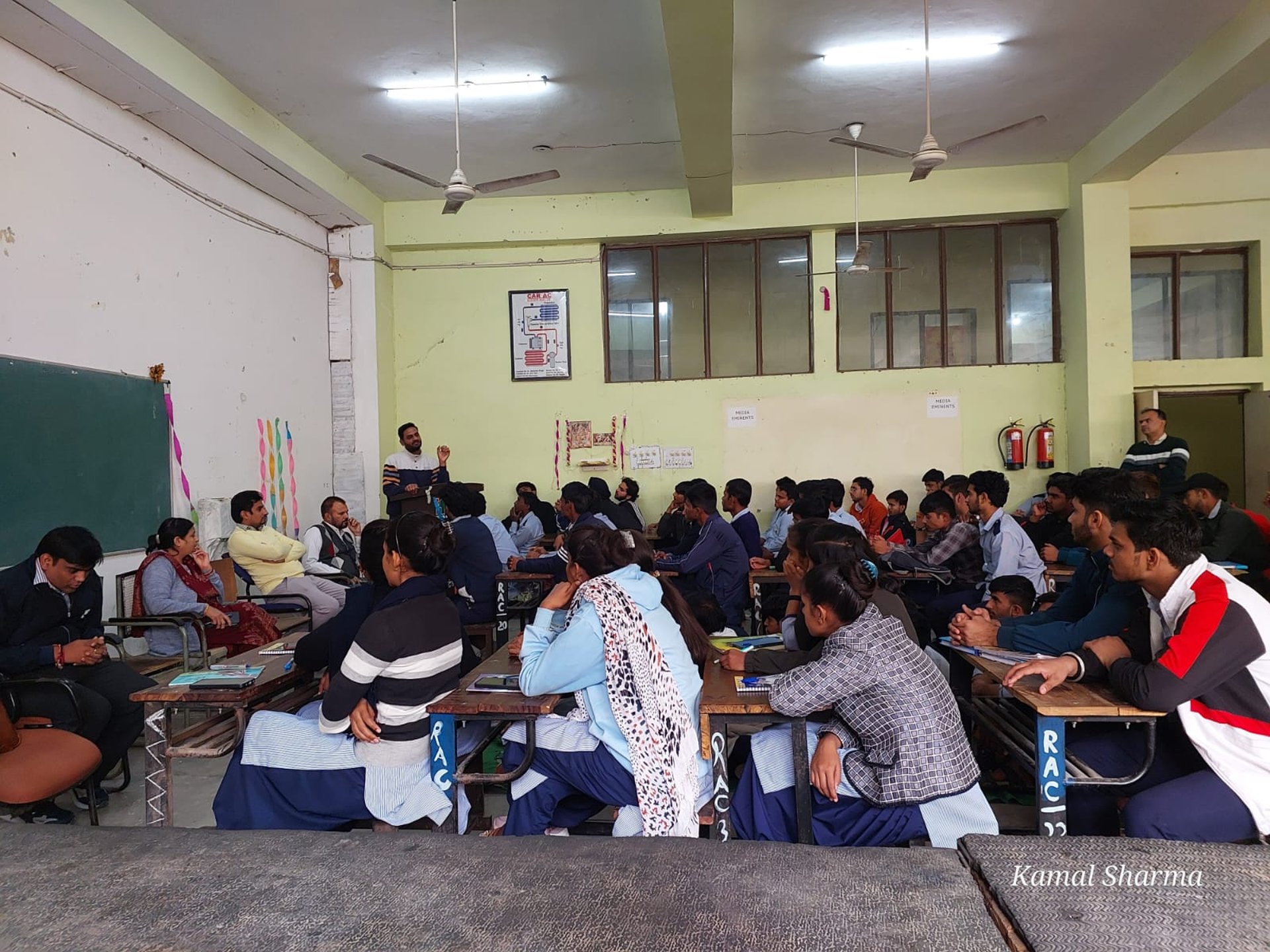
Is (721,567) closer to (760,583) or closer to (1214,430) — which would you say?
(760,583)

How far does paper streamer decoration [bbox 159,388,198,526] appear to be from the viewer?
5.19 metres

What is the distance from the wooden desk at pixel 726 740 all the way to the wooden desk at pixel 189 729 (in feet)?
4.45

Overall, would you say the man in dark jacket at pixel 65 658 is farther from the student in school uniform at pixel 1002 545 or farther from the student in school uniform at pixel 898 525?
the student in school uniform at pixel 898 525

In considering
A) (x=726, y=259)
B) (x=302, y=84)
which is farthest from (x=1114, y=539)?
(x=726, y=259)

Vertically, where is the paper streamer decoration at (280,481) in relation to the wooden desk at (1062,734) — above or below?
above

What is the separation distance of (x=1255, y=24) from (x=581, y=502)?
5034 millimetres

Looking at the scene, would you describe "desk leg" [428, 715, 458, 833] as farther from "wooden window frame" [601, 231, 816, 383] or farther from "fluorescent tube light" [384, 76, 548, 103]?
"wooden window frame" [601, 231, 816, 383]

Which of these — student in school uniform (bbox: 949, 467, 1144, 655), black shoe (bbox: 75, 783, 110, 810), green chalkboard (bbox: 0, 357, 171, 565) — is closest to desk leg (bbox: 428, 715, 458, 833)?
black shoe (bbox: 75, 783, 110, 810)

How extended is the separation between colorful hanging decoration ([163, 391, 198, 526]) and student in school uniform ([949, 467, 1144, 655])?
4.86 meters

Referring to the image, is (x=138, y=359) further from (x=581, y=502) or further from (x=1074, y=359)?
(x=1074, y=359)

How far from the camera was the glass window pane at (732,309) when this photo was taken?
7.93 metres

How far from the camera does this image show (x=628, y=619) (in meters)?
2.18

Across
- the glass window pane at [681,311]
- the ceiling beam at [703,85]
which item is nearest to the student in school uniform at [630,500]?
the glass window pane at [681,311]

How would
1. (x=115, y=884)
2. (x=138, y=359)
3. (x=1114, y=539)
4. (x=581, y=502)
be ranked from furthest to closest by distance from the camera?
(x=581, y=502), (x=138, y=359), (x=1114, y=539), (x=115, y=884)
